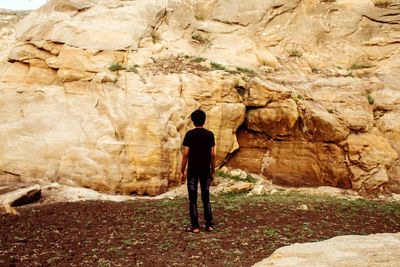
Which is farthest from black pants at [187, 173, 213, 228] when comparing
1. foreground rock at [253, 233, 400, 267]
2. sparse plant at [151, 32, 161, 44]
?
sparse plant at [151, 32, 161, 44]

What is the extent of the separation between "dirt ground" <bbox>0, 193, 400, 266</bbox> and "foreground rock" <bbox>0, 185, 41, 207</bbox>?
294 mm

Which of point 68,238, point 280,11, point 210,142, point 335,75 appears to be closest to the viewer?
point 68,238

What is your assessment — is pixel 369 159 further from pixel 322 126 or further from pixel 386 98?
pixel 386 98

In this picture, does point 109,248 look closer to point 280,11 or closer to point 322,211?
point 322,211

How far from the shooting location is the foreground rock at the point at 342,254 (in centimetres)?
413

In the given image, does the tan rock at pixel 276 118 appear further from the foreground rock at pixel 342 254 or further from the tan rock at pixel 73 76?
the foreground rock at pixel 342 254

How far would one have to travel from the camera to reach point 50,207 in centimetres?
725

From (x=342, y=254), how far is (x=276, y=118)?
6.89 meters

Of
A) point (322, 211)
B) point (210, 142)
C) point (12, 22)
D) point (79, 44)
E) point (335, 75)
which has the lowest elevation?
point (322, 211)

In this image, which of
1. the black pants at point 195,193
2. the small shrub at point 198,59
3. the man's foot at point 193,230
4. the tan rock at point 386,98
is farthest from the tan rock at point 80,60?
the tan rock at point 386,98

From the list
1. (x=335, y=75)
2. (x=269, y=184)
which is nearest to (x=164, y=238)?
(x=269, y=184)

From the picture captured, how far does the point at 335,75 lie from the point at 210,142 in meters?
7.94

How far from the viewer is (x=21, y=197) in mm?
7492

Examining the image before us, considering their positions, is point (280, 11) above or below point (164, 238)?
above
